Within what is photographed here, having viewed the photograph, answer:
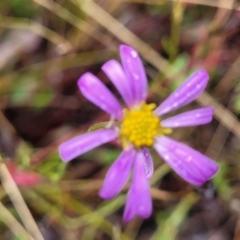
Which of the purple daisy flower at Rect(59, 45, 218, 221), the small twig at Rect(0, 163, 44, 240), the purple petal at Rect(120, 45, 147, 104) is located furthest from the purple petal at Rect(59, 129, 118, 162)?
the small twig at Rect(0, 163, 44, 240)

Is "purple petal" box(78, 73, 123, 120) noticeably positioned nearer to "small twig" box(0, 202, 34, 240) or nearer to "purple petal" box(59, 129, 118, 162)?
"purple petal" box(59, 129, 118, 162)

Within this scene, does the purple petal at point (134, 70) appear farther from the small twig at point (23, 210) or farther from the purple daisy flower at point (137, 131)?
the small twig at point (23, 210)

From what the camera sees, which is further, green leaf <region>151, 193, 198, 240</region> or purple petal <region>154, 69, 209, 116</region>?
green leaf <region>151, 193, 198, 240</region>

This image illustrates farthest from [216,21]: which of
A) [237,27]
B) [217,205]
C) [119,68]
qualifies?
[119,68]

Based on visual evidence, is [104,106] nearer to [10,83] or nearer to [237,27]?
[10,83]

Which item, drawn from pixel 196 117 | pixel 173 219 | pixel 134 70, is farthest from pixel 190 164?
pixel 173 219

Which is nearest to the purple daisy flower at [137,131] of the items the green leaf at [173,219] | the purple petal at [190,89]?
the purple petal at [190,89]

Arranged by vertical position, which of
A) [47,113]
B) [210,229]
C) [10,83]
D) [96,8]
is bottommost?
[210,229]
